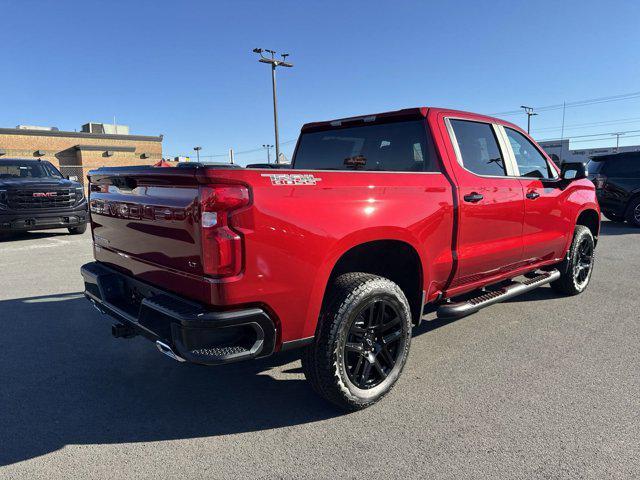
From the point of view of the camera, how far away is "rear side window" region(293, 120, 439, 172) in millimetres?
3484

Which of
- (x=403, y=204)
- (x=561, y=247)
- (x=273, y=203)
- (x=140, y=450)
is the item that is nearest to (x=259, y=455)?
(x=140, y=450)

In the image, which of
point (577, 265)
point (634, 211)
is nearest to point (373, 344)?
point (577, 265)

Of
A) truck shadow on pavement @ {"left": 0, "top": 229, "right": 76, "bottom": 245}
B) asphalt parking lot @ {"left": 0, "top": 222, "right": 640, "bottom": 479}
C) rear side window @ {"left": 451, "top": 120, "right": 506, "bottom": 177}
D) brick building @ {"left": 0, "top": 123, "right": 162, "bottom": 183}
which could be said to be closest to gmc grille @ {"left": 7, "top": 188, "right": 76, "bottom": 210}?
truck shadow on pavement @ {"left": 0, "top": 229, "right": 76, "bottom": 245}

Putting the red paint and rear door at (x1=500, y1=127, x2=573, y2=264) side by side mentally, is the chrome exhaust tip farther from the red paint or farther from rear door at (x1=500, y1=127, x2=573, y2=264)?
rear door at (x1=500, y1=127, x2=573, y2=264)

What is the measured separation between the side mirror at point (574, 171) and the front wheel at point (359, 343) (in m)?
2.77

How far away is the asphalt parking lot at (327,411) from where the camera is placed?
2320 mm

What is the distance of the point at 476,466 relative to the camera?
2.28 meters

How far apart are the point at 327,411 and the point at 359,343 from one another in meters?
0.47

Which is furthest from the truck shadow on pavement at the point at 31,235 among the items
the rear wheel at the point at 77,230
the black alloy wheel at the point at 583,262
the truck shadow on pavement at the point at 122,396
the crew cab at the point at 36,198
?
the black alloy wheel at the point at 583,262

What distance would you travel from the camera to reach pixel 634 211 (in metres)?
11.7

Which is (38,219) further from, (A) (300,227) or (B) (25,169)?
(A) (300,227)

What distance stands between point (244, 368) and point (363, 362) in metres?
1.07

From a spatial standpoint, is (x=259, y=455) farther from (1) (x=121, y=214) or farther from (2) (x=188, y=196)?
(1) (x=121, y=214)

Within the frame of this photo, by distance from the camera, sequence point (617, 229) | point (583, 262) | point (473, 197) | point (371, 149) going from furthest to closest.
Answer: point (617, 229) → point (583, 262) → point (371, 149) → point (473, 197)
